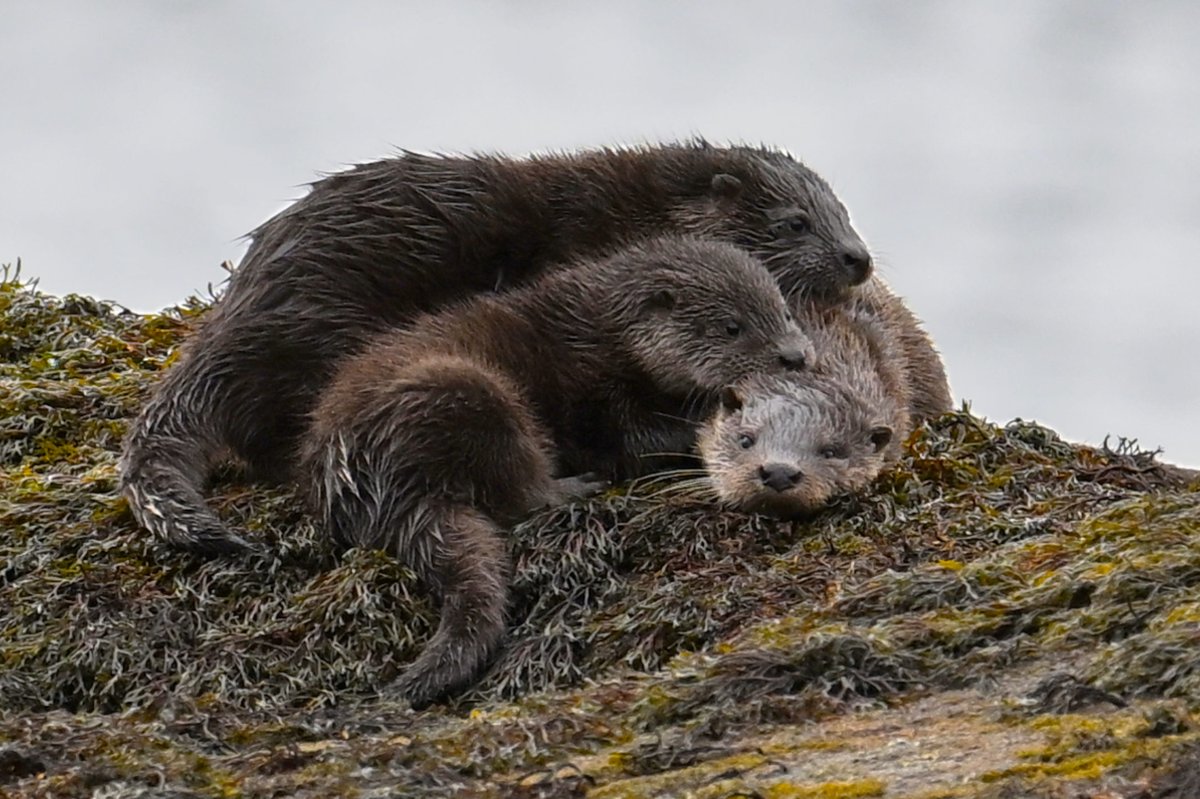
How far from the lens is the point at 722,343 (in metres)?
5.54

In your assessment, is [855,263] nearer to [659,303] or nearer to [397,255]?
[659,303]

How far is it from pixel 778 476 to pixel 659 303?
1022 mm

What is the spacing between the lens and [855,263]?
610 centimetres

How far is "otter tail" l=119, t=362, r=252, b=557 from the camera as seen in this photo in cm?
460

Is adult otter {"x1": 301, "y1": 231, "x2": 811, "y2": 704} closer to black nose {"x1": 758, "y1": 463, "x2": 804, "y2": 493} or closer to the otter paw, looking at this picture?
the otter paw

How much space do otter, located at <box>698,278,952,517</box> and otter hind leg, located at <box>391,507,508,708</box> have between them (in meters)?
0.68

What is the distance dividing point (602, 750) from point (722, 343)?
8.42ft

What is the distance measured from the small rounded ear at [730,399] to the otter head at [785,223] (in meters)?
0.83

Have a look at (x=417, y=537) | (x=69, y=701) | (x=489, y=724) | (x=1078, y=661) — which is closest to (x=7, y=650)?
(x=69, y=701)

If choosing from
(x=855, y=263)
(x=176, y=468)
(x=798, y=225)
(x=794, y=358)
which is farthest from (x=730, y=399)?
(x=176, y=468)

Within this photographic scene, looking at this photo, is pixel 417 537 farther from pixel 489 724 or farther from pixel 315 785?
pixel 315 785

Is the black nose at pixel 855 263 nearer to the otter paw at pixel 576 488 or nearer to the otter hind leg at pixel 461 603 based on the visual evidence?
the otter paw at pixel 576 488

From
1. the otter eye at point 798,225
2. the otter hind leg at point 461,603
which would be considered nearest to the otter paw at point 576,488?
the otter hind leg at point 461,603

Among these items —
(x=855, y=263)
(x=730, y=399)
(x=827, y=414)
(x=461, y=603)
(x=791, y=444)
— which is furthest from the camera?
(x=855, y=263)
